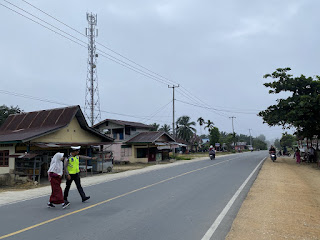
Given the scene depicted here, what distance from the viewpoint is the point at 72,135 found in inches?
774

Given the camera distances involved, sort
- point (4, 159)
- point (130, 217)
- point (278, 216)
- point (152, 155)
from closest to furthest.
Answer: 1. point (130, 217)
2. point (278, 216)
3. point (4, 159)
4. point (152, 155)

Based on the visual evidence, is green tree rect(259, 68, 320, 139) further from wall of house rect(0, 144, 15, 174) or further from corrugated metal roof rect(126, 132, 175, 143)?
wall of house rect(0, 144, 15, 174)

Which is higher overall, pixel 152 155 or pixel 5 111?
pixel 5 111

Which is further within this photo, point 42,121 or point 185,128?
point 185,128

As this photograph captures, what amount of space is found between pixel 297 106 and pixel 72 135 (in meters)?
18.9

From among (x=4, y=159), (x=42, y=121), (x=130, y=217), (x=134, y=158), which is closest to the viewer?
(x=130, y=217)

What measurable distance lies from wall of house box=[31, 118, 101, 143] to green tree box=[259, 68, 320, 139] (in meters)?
16.9

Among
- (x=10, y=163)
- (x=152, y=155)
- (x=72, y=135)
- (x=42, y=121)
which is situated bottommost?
(x=152, y=155)

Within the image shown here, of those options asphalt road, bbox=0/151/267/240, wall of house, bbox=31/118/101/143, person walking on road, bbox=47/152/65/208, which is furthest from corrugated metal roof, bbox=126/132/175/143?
person walking on road, bbox=47/152/65/208

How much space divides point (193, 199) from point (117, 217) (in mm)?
3073

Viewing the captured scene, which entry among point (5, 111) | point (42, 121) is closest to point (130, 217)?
point (42, 121)

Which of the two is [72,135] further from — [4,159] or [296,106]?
[296,106]

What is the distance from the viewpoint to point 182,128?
67.1m

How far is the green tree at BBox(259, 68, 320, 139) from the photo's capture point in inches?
894
